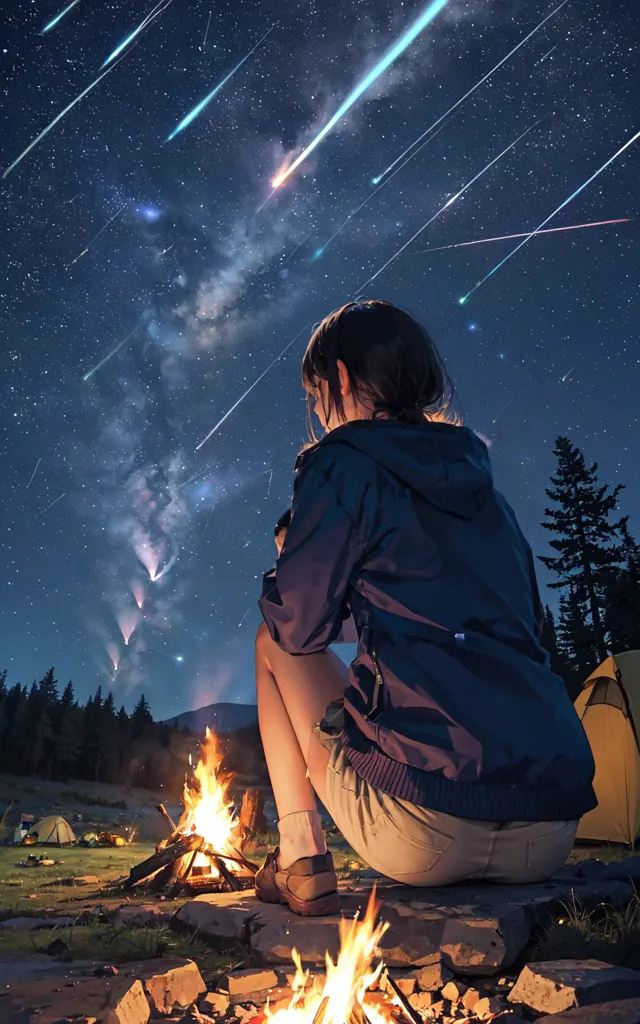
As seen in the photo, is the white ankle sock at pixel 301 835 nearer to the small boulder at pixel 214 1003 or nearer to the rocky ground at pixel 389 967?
the rocky ground at pixel 389 967

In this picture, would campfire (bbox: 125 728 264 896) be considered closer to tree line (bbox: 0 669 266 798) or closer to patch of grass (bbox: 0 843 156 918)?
patch of grass (bbox: 0 843 156 918)

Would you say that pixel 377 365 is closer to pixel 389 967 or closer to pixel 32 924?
pixel 389 967

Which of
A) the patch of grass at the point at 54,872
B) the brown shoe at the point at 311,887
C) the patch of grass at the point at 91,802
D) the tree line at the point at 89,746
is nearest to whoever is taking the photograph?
the brown shoe at the point at 311,887

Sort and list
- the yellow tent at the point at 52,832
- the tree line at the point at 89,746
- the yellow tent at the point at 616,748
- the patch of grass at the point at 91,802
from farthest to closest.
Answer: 1. the tree line at the point at 89,746
2. the patch of grass at the point at 91,802
3. the yellow tent at the point at 52,832
4. the yellow tent at the point at 616,748

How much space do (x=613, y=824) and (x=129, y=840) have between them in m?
9.71

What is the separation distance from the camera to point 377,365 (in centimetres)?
263

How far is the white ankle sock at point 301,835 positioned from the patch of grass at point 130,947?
41 centimetres

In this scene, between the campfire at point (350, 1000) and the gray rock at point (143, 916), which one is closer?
the campfire at point (350, 1000)

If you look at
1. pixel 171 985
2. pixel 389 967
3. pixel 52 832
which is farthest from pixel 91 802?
pixel 171 985

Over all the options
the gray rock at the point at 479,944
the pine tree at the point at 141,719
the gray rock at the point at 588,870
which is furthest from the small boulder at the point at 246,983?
the pine tree at the point at 141,719

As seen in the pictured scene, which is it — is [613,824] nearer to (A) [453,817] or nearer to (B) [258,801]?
(B) [258,801]

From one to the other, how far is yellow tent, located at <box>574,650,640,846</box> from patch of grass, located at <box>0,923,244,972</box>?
663cm

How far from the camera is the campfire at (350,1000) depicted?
5.16 feet

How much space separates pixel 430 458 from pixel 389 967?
72.0 inches
